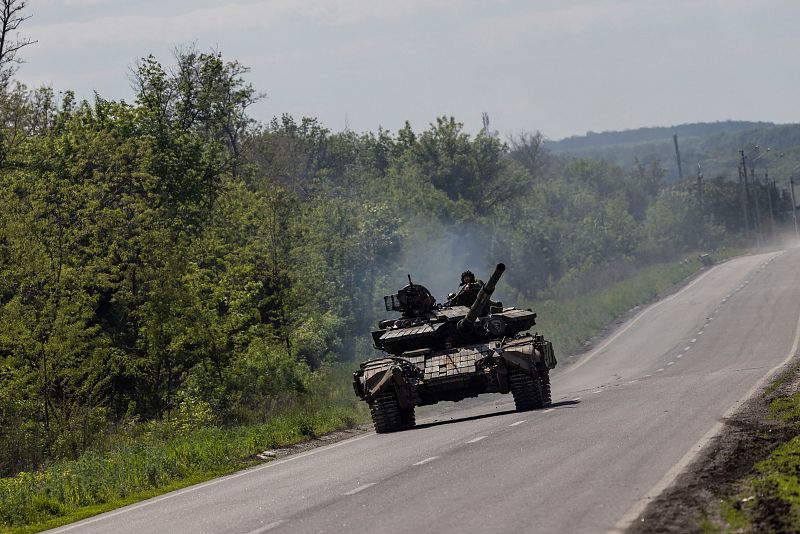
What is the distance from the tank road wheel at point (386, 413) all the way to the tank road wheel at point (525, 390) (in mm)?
2110

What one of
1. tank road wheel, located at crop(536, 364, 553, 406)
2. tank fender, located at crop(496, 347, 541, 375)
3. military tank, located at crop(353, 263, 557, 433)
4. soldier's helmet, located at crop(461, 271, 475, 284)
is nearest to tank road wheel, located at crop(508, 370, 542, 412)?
military tank, located at crop(353, 263, 557, 433)

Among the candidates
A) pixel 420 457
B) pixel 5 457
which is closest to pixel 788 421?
pixel 420 457

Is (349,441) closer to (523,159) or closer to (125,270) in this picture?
(125,270)

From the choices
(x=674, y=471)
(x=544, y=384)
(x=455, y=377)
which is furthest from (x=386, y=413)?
(x=674, y=471)

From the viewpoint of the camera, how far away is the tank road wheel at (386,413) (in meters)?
23.9

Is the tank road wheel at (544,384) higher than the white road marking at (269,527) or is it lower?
lower

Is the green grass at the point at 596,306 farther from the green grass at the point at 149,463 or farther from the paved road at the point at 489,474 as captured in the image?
the paved road at the point at 489,474

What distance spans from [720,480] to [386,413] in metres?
11.9

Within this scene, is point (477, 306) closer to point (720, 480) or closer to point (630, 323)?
point (720, 480)

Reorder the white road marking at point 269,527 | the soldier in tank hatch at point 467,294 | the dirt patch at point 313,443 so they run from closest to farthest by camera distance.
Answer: the white road marking at point 269,527
the dirt patch at point 313,443
the soldier in tank hatch at point 467,294

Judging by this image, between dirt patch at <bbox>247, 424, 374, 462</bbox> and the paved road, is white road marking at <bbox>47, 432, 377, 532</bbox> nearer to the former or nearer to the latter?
the paved road

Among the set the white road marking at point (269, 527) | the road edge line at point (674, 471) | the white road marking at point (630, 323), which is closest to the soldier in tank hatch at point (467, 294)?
the road edge line at point (674, 471)

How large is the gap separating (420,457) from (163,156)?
30892mm

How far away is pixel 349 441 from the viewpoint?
23.7m
